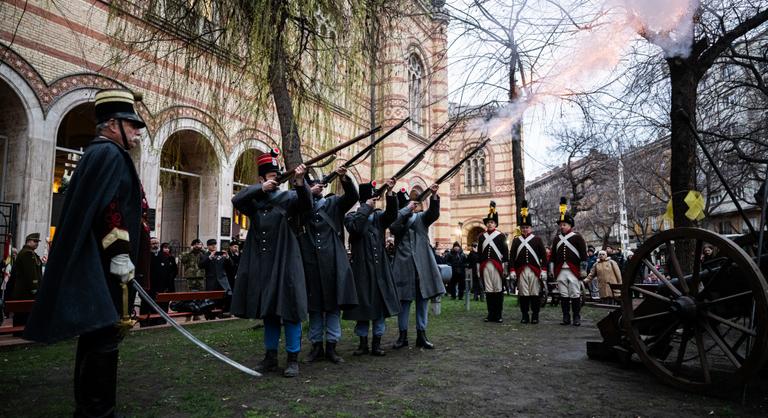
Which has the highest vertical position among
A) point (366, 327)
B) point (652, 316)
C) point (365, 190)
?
point (365, 190)

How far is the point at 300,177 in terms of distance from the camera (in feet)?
15.3

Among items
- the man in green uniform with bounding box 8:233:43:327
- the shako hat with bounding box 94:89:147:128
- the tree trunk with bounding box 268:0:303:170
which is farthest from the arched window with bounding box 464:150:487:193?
the shako hat with bounding box 94:89:147:128

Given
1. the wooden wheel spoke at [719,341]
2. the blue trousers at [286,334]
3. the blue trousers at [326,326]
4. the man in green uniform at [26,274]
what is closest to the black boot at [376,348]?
the blue trousers at [326,326]

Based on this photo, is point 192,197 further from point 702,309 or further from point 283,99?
point 702,309

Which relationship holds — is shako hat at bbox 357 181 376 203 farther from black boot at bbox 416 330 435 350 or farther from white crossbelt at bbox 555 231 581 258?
white crossbelt at bbox 555 231 581 258

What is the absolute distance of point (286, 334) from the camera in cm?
462

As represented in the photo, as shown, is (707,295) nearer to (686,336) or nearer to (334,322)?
(686,336)

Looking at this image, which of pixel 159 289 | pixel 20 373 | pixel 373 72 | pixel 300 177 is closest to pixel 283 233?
pixel 300 177

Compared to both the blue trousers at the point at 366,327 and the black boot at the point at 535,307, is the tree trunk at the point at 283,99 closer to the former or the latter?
the blue trousers at the point at 366,327

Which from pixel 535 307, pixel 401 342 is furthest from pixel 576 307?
pixel 401 342

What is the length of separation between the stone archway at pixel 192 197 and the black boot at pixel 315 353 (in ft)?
32.7

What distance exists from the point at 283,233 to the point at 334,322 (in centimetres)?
130

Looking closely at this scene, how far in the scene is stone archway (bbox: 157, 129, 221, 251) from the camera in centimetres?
1472

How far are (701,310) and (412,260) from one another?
347 centimetres
